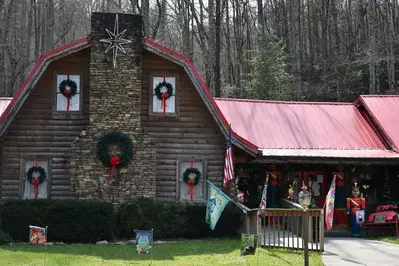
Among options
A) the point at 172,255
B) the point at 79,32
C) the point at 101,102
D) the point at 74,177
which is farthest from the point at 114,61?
the point at 79,32

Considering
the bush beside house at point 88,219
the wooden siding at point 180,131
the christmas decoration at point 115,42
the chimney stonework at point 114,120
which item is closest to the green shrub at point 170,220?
the bush beside house at point 88,219

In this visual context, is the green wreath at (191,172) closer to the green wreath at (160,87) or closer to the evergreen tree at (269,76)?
the green wreath at (160,87)

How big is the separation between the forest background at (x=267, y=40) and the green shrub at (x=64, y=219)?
18.2m

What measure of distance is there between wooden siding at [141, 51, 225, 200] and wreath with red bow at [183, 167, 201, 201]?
407mm

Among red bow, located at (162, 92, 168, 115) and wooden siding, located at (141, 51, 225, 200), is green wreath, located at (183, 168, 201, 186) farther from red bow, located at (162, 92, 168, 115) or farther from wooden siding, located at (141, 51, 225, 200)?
red bow, located at (162, 92, 168, 115)

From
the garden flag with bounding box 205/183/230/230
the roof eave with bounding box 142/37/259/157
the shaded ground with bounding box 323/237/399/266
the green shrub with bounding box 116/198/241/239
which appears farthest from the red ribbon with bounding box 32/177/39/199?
the shaded ground with bounding box 323/237/399/266

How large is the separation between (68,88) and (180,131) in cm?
412

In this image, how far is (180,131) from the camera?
1762 centimetres

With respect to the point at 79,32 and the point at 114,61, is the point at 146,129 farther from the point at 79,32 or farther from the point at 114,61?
the point at 79,32

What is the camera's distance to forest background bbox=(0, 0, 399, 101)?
32.7 m

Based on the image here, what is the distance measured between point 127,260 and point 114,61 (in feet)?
23.7

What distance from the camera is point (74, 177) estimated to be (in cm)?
1630

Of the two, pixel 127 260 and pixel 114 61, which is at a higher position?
pixel 114 61

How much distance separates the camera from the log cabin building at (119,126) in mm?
16406
